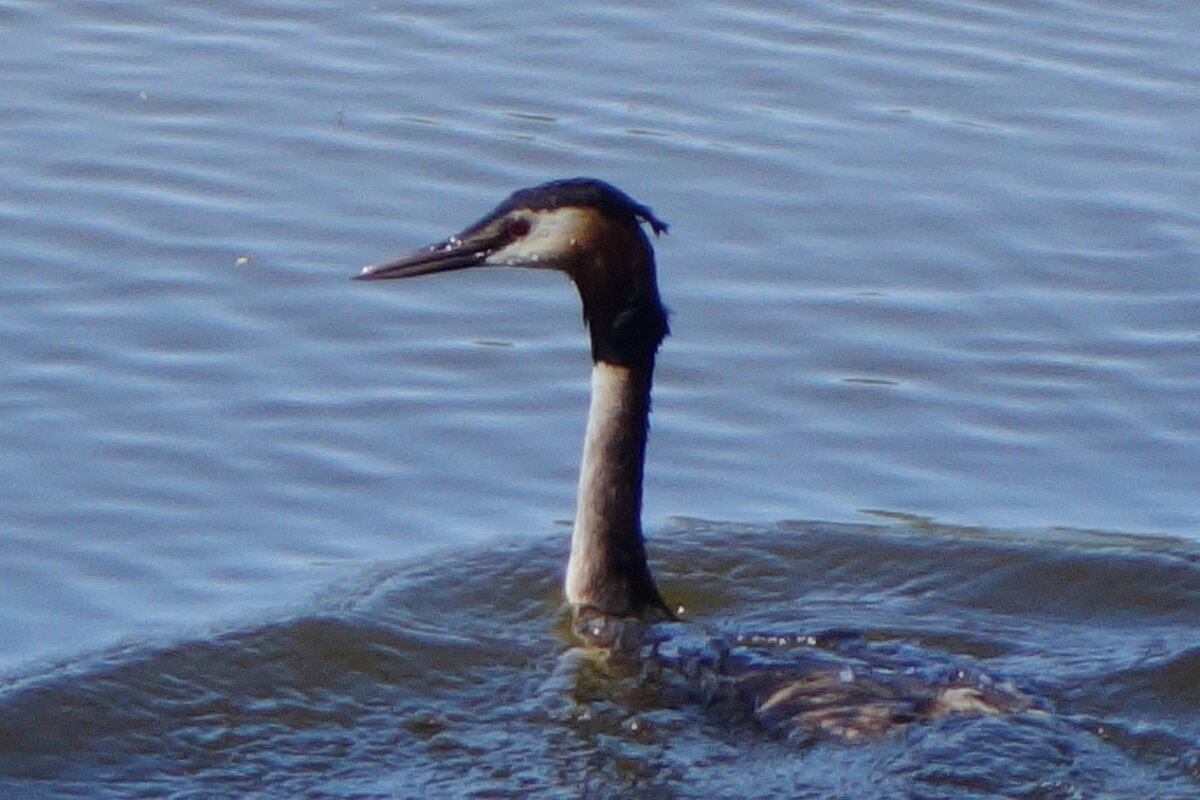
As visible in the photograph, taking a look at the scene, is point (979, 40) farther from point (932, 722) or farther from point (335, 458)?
point (932, 722)

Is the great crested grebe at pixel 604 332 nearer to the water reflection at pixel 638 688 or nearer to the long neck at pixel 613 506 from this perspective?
the long neck at pixel 613 506

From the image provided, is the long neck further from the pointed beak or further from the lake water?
the pointed beak

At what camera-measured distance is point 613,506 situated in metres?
9.42

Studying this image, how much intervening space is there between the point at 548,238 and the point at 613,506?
91cm

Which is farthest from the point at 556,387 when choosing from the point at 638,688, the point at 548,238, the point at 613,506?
the point at 638,688

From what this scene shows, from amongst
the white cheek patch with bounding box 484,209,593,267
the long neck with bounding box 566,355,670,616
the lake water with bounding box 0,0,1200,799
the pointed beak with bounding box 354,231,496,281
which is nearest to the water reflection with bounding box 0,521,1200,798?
the lake water with bounding box 0,0,1200,799

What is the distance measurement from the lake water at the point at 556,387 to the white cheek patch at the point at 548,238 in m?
1.13

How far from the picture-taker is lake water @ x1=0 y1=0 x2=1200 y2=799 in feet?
27.6

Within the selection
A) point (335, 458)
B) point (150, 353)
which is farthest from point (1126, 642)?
point (150, 353)

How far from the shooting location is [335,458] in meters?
10.6

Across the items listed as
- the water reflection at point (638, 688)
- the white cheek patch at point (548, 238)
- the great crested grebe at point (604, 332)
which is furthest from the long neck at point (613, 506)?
the white cheek patch at point (548, 238)

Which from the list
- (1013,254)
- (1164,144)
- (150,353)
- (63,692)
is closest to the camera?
(63,692)

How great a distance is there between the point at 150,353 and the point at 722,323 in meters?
2.32

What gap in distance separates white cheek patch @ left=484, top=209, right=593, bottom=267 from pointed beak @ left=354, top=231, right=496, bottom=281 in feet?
0.26
